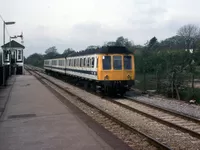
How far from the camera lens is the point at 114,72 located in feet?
61.2

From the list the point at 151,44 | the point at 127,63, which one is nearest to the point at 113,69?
the point at 127,63

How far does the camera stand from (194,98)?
1653 cm

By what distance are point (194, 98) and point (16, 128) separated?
1023cm

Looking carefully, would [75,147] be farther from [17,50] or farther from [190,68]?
[17,50]

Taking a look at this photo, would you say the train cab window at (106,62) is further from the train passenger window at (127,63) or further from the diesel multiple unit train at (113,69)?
the train passenger window at (127,63)

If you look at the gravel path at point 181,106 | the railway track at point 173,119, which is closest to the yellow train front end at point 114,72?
the gravel path at point 181,106

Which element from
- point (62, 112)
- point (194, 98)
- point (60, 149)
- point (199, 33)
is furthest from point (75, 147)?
point (199, 33)

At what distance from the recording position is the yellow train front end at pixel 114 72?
18578 mm

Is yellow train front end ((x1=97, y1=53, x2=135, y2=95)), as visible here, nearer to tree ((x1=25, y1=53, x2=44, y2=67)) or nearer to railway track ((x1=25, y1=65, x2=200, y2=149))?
railway track ((x1=25, y1=65, x2=200, y2=149))

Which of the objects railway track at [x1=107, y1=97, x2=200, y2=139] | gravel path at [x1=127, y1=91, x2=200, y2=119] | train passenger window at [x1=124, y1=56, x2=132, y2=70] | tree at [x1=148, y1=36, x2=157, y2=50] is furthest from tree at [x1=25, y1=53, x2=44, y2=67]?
railway track at [x1=107, y1=97, x2=200, y2=139]

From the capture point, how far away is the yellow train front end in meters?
18.6

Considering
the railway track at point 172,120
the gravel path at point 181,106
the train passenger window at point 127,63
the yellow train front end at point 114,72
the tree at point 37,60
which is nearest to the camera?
the railway track at point 172,120

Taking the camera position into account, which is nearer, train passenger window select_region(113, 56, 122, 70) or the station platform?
the station platform

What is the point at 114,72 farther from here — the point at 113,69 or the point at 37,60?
the point at 37,60
